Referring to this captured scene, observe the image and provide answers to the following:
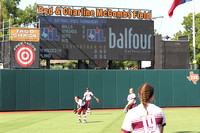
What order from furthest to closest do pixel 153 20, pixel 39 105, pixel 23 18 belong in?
pixel 23 18
pixel 153 20
pixel 39 105

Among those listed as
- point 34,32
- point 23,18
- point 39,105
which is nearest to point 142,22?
point 34,32

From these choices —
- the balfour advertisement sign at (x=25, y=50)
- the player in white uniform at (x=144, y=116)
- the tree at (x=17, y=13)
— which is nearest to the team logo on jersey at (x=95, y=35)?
the balfour advertisement sign at (x=25, y=50)

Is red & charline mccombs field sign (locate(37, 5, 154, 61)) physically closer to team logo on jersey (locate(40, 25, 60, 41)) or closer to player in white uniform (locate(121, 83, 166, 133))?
team logo on jersey (locate(40, 25, 60, 41))

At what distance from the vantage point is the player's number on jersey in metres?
4.14

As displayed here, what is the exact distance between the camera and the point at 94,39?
27.4m

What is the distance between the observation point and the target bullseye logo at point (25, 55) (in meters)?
26.9

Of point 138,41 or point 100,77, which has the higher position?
point 138,41

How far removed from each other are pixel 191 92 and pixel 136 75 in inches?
191

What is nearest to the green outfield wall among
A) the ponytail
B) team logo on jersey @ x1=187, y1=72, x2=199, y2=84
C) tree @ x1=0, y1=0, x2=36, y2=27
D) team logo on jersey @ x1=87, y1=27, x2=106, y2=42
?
team logo on jersey @ x1=187, y1=72, x2=199, y2=84

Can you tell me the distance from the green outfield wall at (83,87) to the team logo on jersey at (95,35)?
2.71 m

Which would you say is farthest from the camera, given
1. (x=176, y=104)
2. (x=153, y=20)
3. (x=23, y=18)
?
(x=23, y=18)

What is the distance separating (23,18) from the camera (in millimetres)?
63406

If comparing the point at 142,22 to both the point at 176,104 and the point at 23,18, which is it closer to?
the point at 176,104

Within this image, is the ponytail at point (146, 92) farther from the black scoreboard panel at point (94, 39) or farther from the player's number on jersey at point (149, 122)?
the black scoreboard panel at point (94, 39)
